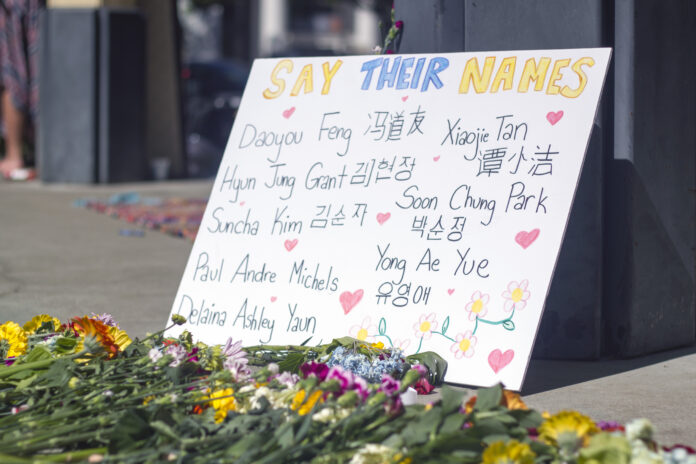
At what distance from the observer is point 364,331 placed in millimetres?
3492

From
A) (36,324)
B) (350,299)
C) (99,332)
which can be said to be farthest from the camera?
(350,299)

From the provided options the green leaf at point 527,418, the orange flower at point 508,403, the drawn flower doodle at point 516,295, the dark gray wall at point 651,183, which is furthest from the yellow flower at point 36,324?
the dark gray wall at point 651,183

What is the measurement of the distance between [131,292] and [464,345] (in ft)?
7.93

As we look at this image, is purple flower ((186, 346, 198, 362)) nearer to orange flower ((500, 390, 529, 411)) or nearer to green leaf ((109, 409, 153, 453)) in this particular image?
green leaf ((109, 409, 153, 453))

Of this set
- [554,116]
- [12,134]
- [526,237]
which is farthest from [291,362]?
[12,134]

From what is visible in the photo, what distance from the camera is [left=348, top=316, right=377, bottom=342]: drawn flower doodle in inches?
137

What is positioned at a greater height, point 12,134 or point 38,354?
point 12,134

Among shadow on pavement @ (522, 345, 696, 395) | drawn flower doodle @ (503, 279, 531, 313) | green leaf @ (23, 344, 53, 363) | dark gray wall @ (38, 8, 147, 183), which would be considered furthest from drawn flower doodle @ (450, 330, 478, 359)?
dark gray wall @ (38, 8, 147, 183)

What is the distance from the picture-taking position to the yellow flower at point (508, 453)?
2.17 m

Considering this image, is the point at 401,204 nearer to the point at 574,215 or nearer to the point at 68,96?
the point at 574,215

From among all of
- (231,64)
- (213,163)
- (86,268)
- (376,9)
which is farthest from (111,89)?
(376,9)

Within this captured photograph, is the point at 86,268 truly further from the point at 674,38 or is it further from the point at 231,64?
the point at 231,64

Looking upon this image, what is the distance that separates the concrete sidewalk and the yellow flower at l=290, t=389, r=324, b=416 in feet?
3.06

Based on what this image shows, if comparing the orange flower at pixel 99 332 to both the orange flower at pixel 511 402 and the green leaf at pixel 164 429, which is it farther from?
the orange flower at pixel 511 402
